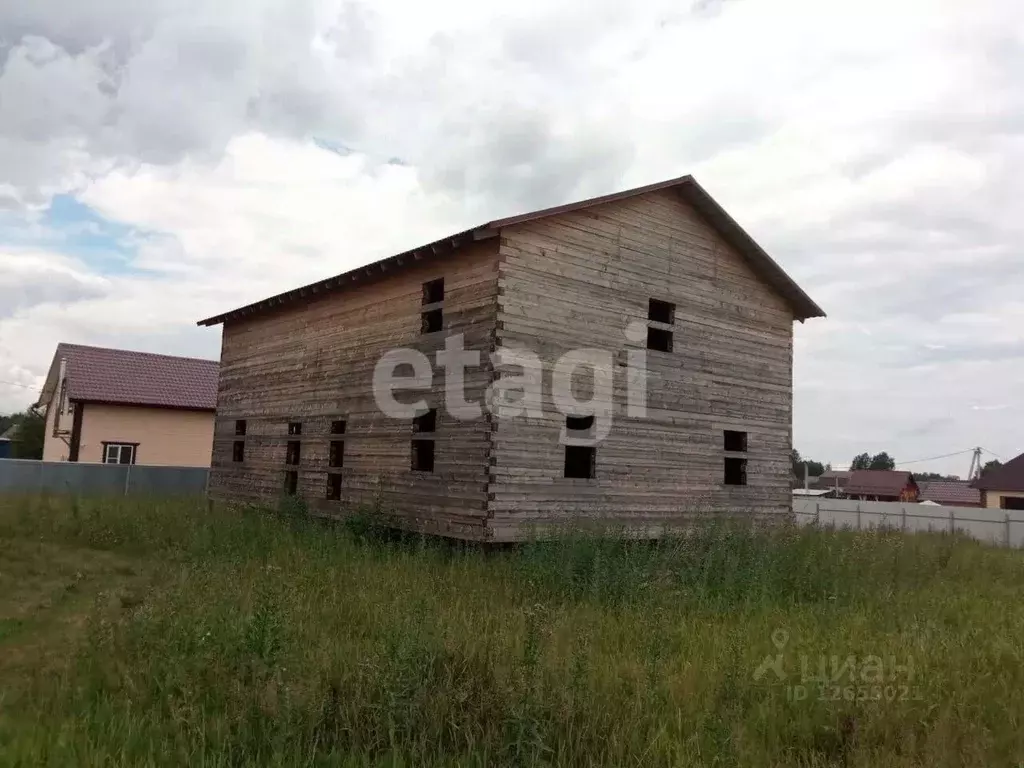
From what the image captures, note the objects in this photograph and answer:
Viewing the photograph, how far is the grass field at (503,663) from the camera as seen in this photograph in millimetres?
5125

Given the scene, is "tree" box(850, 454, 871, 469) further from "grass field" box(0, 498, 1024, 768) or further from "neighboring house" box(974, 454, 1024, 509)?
"grass field" box(0, 498, 1024, 768)

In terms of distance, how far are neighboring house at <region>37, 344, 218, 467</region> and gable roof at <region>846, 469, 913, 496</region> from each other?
55.2 m

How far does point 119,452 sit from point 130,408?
1876 millimetres

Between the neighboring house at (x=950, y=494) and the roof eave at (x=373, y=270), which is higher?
the roof eave at (x=373, y=270)

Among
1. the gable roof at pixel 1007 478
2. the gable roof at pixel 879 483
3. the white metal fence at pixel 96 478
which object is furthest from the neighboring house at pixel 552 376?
the gable roof at pixel 879 483

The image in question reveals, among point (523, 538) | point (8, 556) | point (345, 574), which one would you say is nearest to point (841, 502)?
point (523, 538)

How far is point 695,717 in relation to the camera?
5492 millimetres

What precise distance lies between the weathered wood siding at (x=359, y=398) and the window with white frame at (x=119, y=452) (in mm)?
11600

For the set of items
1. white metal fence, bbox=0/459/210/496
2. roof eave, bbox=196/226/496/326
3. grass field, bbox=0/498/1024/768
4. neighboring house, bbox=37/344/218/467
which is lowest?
grass field, bbox=0/498/1024/768

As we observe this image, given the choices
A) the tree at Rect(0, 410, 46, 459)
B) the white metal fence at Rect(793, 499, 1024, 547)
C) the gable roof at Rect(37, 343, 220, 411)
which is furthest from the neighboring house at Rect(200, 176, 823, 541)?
the tree at Rect(0, 410, 46, 459)

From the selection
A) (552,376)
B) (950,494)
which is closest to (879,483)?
(950,494)

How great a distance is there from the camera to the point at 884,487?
64.3 m

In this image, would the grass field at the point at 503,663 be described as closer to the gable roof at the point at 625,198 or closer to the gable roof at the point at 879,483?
the gable roof at the point at 625,198

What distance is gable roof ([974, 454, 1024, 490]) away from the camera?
41.4m
